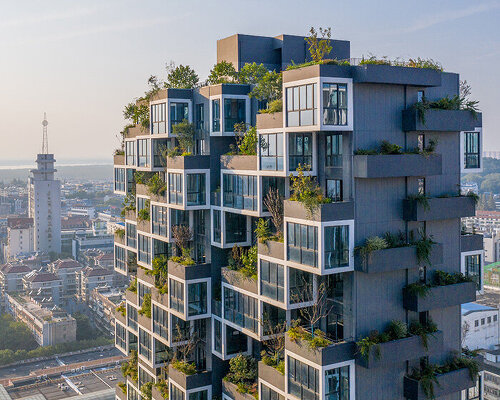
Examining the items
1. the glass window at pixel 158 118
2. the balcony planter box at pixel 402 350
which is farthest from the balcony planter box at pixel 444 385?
the glass window at pixel 158 118

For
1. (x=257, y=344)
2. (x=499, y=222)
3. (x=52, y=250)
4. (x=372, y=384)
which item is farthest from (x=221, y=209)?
(x=499, y=222)

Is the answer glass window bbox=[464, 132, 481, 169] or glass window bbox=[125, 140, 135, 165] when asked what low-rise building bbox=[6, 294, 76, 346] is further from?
glass window bbox=[464, 132, 481, 169]

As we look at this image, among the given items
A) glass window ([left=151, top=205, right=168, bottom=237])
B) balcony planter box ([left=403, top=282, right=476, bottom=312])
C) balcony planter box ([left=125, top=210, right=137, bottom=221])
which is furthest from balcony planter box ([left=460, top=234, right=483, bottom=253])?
balcony planter box ([left=125, top=210, right=137, bottom=221])

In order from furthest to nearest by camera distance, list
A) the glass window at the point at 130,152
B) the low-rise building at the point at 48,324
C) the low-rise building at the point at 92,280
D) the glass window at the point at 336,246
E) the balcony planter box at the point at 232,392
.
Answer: the low-rise building at the point at 92,280 < the low-rise building at the point at 48,324 < the glass window at the point at 130,152 < the balcony planter box at the point at 232,392 < the glass window at the point at 336,246

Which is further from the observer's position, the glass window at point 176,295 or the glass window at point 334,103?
the glass window at point 176,295

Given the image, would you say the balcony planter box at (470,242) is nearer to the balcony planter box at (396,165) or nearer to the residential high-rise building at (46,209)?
the balcony planter box at (396,165)

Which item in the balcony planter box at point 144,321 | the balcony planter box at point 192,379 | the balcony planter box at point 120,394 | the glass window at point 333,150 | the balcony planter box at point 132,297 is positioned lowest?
the balcony planter box at point 120,394

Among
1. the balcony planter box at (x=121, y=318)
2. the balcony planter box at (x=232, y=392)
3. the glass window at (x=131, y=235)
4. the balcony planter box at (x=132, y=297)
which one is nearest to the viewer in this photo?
the balcony planter box at (x=232, y=392)
